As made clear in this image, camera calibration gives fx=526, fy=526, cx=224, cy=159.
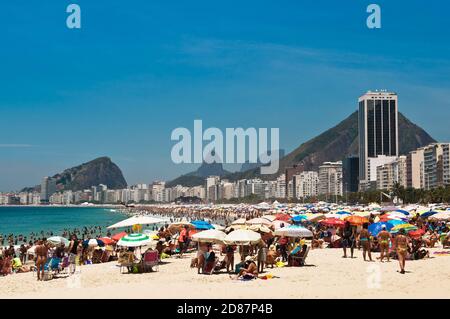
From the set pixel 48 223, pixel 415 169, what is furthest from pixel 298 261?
pixel 415 169

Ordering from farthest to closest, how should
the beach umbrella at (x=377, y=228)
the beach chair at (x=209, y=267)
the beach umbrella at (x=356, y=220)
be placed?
1. the beach umbrella at (x=356, y=220)
2. the beach umbrella at (x=377, y=228)
3. the beach chair at (x=209, y=267)

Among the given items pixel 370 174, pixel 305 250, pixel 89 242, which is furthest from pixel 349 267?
pixel 370 174

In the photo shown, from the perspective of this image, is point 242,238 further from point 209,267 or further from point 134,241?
point 134,241

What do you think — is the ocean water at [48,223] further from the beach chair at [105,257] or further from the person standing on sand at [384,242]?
the person standing on sand at [384,242]

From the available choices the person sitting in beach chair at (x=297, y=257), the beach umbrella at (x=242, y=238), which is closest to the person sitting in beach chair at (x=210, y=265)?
the beach umbrella at (x=242, y=238)

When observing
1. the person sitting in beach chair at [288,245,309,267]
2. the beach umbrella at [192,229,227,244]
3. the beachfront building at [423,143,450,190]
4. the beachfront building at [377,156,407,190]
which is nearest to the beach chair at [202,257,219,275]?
the beach umbrella at [192,229,227,244]
